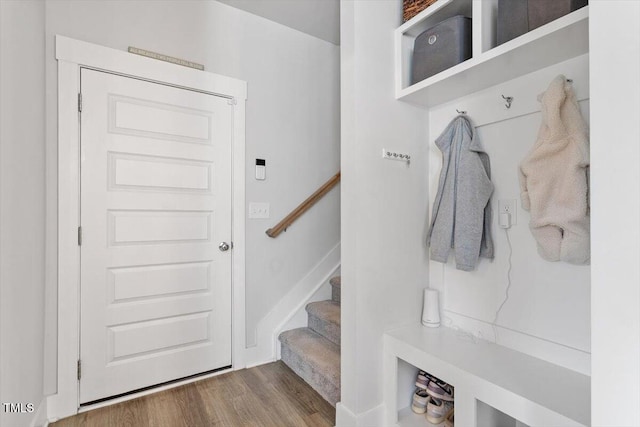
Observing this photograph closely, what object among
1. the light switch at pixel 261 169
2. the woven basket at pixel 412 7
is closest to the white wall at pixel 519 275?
the woven basket at pixel 412 7

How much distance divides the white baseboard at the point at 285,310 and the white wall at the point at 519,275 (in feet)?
3.78

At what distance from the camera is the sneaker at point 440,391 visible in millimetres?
1564

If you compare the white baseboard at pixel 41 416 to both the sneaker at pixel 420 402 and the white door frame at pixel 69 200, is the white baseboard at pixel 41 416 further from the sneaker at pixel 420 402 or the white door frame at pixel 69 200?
the sneaker at pixel 420 402

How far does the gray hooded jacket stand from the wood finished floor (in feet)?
3.73

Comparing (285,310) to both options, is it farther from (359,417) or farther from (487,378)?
(487,378)

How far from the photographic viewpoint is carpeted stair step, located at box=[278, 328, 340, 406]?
1.88m

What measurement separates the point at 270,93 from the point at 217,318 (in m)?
1.71

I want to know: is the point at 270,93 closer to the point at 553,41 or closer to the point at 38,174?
the point at 38,174

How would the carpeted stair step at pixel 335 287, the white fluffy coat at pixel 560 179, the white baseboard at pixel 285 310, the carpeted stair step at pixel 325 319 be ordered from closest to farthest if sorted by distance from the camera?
the white fluffy coat at pixel 560 179
the carpeted stair step at pixel 325 319
the white baseboard at pixel 285 310
the carpeted stair step at pixel 335 287

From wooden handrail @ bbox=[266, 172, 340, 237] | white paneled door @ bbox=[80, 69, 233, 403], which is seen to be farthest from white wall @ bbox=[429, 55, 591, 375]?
white paneled door @ bbox=[80, 69, 233, 403]

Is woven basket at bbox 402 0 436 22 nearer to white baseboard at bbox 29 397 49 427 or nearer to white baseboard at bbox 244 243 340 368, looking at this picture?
white baseboard at bbox 244 243 340 368

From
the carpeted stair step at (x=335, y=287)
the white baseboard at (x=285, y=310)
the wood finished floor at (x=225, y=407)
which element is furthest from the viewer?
the carpeted stair step at (x=335, y=287)

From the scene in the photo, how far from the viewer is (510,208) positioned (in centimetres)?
152
